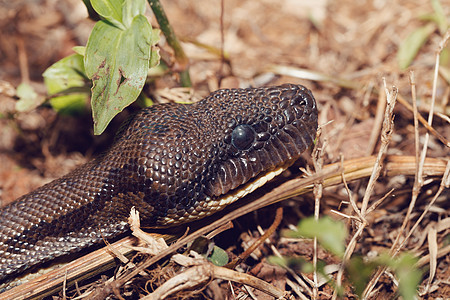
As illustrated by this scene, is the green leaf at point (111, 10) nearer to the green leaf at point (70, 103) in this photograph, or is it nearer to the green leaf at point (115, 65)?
the green leaf at point (115, 65)

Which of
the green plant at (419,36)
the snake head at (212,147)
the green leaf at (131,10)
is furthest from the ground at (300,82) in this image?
the green leaf at (131,10)

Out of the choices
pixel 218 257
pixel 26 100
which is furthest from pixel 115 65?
pixel 218 257

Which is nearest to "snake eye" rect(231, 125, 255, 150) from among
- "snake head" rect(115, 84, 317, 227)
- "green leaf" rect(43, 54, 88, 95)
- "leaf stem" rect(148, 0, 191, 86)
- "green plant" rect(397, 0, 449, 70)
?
"snake head" rect(115, 84, 317, 227)

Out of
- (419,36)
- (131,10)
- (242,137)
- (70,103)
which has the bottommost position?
(242,137)

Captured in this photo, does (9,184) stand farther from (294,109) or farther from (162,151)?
(294,109)

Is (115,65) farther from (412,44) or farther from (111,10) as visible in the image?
(412,44)

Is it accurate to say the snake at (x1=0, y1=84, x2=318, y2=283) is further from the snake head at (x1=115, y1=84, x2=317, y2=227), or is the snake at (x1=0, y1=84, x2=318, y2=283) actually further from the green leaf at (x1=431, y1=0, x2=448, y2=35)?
the green leaf at (x1=431, y1=0, x2=448, y2=35)

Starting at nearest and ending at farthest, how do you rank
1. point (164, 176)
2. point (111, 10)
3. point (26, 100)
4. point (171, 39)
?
point (164, 176) < point (111, 10) < point (171, 39) < point (26, 100)
